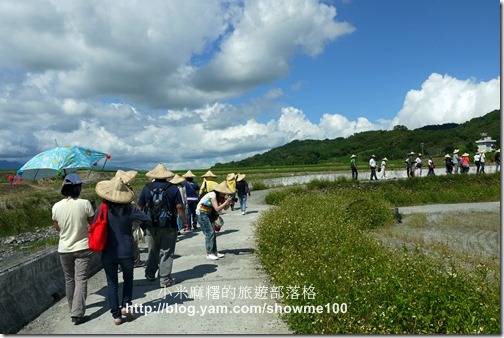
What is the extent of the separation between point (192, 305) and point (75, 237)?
6.10ft

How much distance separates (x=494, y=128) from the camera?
122250 millimetres

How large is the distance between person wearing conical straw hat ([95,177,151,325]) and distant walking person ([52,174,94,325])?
0.33 m

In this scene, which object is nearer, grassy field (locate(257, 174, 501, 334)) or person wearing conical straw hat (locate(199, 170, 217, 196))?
grassy field (locate(257, 174, 501, 334))

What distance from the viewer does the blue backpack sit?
246 inches

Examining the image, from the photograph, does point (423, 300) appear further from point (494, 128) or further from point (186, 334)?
point (494, 128)

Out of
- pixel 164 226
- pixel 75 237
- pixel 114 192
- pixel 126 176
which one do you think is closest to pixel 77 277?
pixel 75 237

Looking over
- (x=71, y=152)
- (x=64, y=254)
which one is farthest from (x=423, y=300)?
(x=71, y=152)

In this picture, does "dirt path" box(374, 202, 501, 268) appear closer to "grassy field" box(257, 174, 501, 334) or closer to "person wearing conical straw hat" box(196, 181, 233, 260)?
"grassy field" box(257, 174, 501, 334)

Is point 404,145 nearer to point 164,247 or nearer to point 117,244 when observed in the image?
point 164,247

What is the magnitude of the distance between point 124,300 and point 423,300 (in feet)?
12.1

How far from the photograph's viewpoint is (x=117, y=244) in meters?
5.02

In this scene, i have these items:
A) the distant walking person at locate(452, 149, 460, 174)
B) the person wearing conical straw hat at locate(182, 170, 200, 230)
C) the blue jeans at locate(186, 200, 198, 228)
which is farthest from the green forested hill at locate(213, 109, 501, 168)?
the person wearing conical straw hat at locate(182, 170, 200, 230)

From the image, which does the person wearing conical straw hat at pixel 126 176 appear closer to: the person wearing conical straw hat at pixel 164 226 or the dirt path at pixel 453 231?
the person wearing conical straw hat at pixel 164 226

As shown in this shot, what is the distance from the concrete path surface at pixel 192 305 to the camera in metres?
4.80
